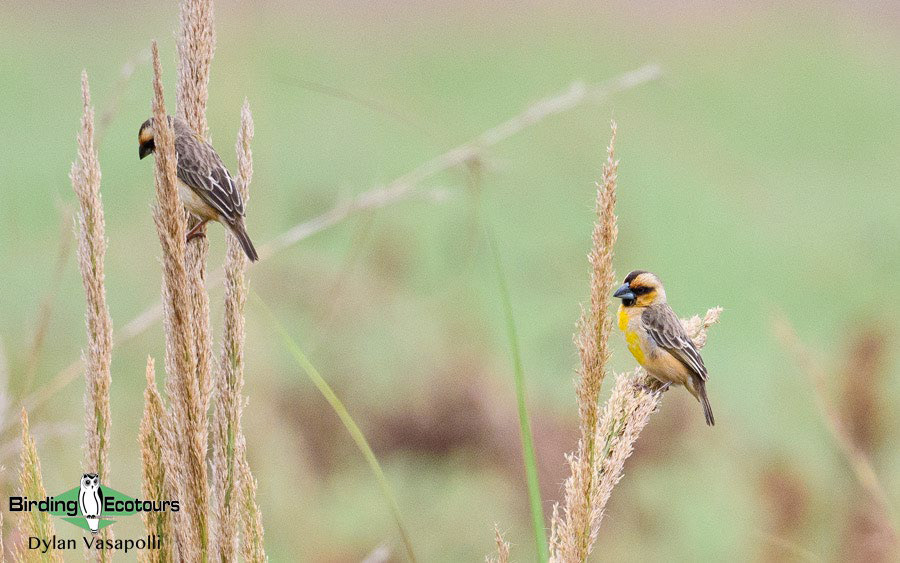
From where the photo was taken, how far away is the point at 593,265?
146 cm

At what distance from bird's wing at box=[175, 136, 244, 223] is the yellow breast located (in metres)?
1.12

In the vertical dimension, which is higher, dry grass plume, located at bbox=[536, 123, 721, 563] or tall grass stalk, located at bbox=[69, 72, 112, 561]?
tall grass stalk, located at bbox=[69, 72, 112, 561]

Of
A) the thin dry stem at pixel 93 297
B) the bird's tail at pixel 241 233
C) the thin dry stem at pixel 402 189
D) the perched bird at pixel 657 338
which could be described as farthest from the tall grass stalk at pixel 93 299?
the perched bird at pixel 657 338

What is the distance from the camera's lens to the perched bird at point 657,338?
2693mm

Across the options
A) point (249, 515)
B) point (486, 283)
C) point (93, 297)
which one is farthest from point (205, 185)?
point (486, 283)

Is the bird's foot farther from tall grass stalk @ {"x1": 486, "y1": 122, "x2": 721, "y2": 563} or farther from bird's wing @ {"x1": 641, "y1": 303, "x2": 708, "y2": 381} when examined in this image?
tall grass stalk @ {"x1": 486, "y1": 122, "x2": 721, "y2": 563}

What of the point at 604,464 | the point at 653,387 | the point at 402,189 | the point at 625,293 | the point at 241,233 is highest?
the point at 625,293

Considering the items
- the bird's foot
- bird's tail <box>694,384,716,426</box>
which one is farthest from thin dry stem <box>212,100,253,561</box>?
bird's tail <box>694,384,716,426</box>

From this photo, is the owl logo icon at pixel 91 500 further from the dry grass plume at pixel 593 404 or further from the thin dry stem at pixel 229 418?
the dry grass plume at pixel 593 404

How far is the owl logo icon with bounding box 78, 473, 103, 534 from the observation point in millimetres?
1667

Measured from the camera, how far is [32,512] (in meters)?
1.60

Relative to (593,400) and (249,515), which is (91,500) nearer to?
(249,515)

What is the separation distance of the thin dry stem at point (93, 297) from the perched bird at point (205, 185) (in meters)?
0.32

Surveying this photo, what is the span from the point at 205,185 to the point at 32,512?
0.86 meters
